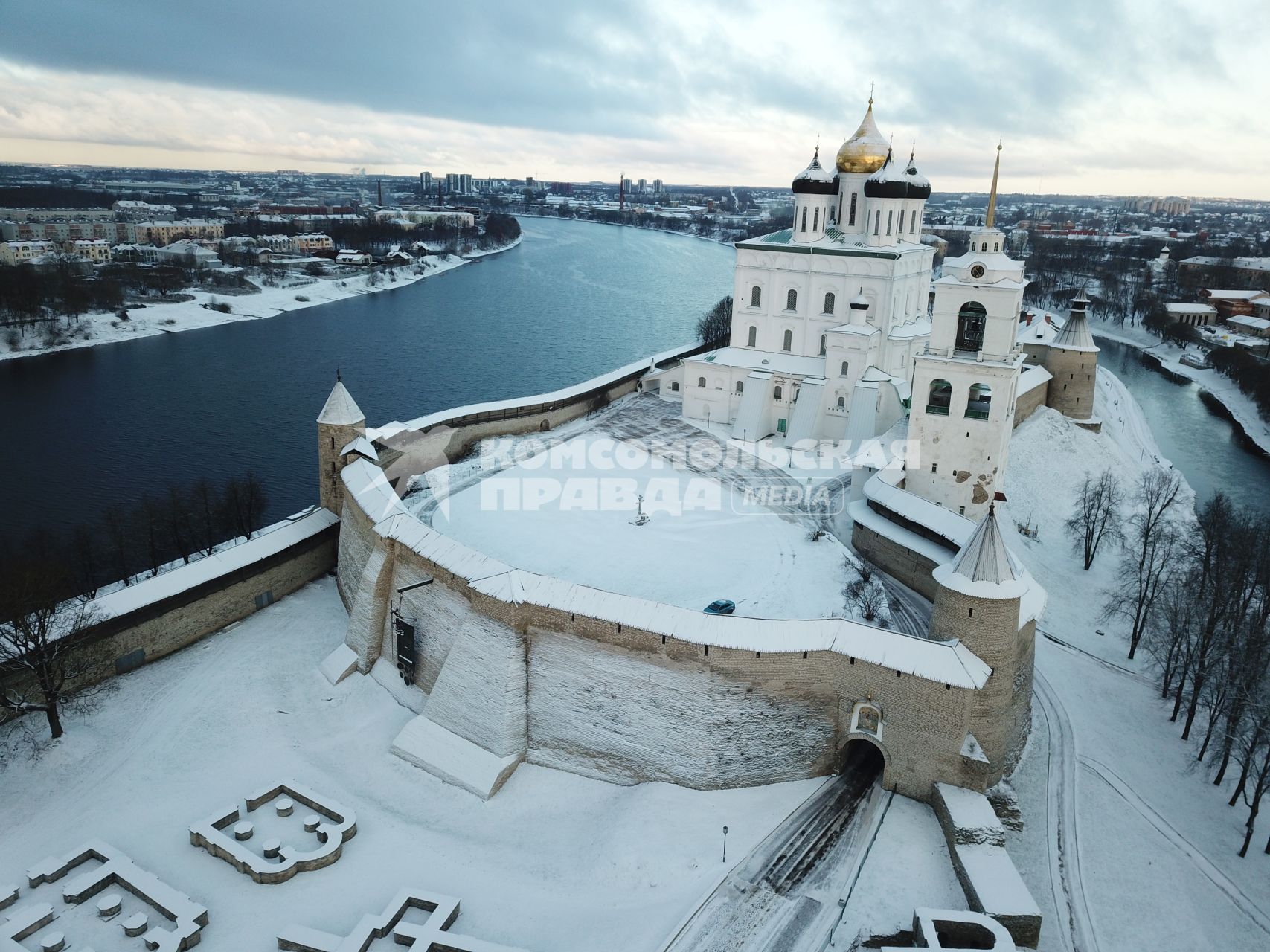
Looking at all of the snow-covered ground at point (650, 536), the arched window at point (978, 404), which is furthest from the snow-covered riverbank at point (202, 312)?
the arched window at point (978, 404)

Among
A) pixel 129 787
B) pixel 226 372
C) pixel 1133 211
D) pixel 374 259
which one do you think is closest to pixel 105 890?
pixel 129 787

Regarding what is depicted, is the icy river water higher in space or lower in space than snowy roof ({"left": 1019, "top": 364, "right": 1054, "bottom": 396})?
lower

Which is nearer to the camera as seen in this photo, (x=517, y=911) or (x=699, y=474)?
(x=517, y=911)

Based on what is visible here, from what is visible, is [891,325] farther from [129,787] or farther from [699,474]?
[129,787]

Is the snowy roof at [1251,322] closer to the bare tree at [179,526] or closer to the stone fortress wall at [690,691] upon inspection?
the stone fortress wall at [690,691]

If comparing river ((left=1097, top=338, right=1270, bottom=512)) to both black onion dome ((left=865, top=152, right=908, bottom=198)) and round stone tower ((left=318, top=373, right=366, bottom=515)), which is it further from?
round stone tower ((left=318, top=373, right=366, bottom=515))

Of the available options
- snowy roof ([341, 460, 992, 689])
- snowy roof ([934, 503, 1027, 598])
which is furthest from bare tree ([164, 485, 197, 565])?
snowy roof ([934, 503, 1027, 598])
